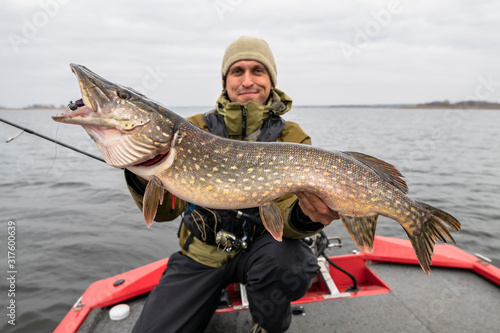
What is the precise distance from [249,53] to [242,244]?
1650 mm

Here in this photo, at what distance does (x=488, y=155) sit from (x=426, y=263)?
15.9m

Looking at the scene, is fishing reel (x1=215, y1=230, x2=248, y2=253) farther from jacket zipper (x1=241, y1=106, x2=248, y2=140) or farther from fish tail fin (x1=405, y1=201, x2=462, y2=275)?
fish tail fin (x1=405, y1=201, x2=462, y2=275)

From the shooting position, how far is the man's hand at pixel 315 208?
202 centimetres

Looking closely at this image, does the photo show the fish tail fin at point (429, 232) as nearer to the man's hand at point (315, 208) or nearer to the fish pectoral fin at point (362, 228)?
the fish pectoral fin at point (362, 228)

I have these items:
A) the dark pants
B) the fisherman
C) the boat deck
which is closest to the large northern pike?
the fisherman

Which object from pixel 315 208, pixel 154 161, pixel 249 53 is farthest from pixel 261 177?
pixel 249 53

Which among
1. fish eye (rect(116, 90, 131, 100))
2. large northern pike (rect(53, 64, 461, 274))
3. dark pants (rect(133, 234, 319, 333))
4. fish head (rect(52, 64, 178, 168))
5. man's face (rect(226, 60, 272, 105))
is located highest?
man's face (rect(226, 60, 272, 105))

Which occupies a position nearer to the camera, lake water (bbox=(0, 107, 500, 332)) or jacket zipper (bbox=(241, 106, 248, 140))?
jacket zipper (bbox=(241, 106, 248, 140))

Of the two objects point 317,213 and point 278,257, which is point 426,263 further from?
point 278,257

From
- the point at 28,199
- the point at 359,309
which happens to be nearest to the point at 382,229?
the point at 359,309

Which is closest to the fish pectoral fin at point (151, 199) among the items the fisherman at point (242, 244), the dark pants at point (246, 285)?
the fisherman at point (242, 244)

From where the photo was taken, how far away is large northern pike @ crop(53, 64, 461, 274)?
1835mm

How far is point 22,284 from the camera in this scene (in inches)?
176

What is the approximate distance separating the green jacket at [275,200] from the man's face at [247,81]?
0.37 feet
